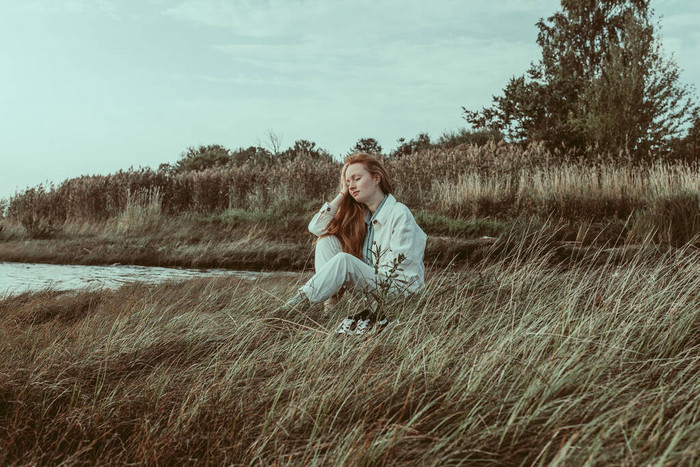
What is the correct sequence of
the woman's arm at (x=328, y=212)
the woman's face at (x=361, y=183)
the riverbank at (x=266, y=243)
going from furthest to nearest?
the riverbank at (x=266, y=243) < the woman's arm at (x=328, y=212) < the woman's face at (x=361, y=183)

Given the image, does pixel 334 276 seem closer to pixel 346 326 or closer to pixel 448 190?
pixel 346 326

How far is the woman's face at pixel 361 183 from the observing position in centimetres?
365

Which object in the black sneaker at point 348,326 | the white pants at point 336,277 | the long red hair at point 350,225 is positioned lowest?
the black sneaker at point 348,326

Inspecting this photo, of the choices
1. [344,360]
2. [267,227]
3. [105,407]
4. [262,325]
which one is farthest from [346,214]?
[267,227]

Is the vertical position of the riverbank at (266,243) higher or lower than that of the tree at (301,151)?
lower

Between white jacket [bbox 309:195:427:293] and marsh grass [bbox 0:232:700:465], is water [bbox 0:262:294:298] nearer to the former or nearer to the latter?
white jacket [bbox 309:195:427:293]

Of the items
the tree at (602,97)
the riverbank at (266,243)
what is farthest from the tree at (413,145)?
the riverbank at (266,243)

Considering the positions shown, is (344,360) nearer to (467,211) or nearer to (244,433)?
(244,433)

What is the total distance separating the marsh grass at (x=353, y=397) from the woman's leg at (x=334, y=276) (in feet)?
1.27

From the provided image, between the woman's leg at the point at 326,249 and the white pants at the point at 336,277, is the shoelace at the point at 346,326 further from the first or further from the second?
the woman's leg at the point at 326,249

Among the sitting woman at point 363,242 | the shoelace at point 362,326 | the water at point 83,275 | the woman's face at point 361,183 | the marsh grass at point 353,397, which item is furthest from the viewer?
the water at point 83,275

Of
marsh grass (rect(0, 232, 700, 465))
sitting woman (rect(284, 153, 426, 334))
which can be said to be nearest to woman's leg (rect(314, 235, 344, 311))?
sitting woman (rect(284, 153, 426, 334))

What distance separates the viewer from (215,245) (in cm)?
834

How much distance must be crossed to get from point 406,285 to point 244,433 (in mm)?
1682
